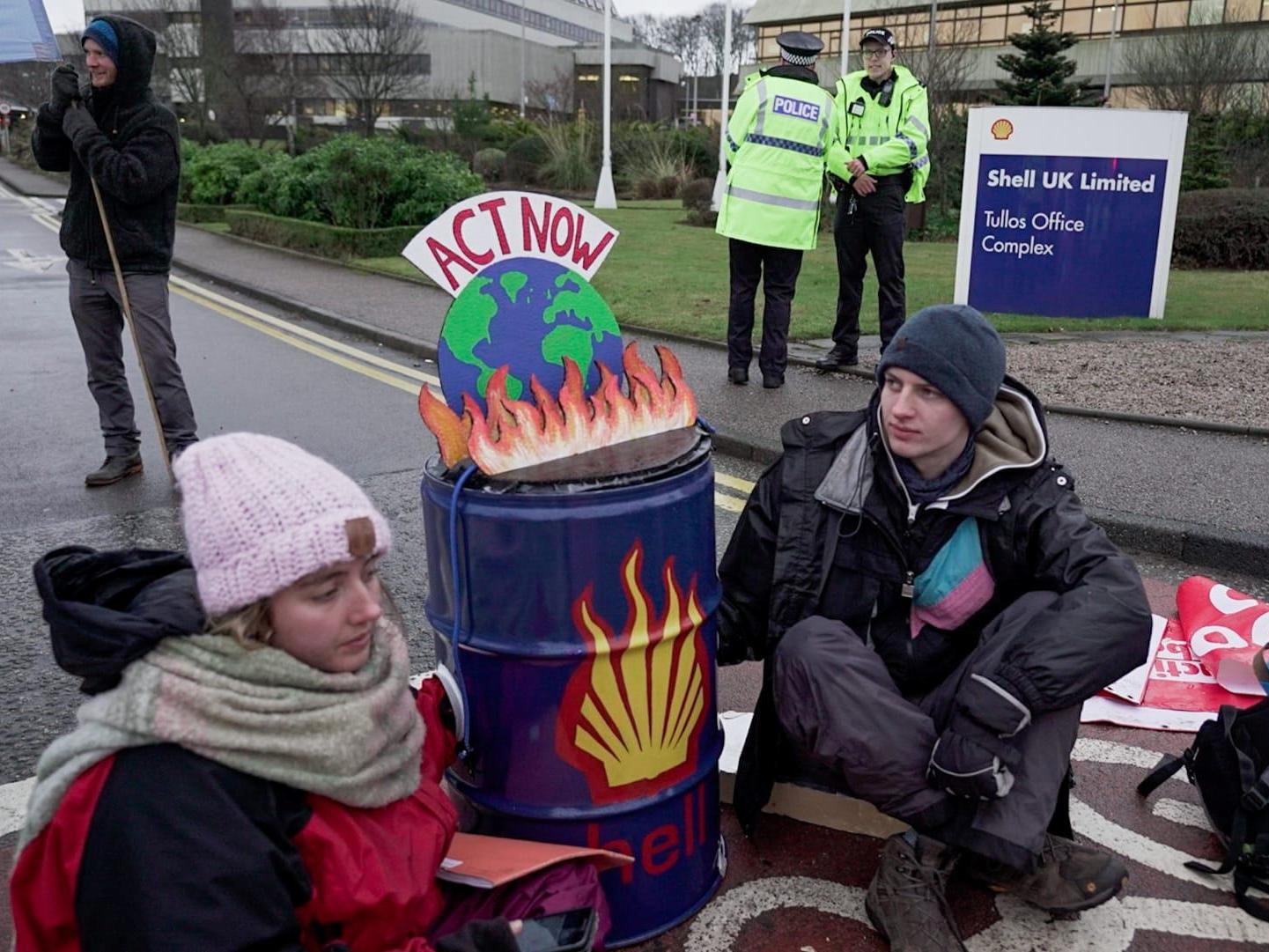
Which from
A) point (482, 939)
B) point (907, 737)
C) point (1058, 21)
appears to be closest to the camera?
point (482, 939)

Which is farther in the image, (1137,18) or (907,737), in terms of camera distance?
(1137,18)

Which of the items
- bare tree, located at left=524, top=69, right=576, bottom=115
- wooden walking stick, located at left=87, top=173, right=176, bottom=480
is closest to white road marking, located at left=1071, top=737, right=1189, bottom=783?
wooden walking stick, located at left=87, top=173, right=176, bottom=480

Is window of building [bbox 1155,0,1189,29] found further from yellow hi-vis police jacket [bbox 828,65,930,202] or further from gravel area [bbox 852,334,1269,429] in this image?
yellow hi-vis police jacket [bbox 828,65,930,202]

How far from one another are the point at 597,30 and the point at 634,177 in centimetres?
6673

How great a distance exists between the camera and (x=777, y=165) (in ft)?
24.9

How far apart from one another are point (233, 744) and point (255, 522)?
327mm

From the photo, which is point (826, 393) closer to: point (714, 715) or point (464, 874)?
point (714, 715)

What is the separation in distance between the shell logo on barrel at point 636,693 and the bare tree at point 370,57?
39.9 m

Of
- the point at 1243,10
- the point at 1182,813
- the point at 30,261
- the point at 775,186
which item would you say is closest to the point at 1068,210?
the point at 775,186

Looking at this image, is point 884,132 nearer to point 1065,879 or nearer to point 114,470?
point 114,470

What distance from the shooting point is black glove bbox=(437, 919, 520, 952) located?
6.54 ft

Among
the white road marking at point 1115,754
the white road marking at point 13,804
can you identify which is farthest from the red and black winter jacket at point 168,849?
the white road marking at point 1115,754

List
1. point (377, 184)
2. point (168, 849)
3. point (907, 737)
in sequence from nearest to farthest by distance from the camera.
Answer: point (168, 849) → point (907, 737) → point (377, 184)

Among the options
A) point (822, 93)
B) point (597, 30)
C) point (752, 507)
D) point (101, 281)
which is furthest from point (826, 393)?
point (597, 30)
